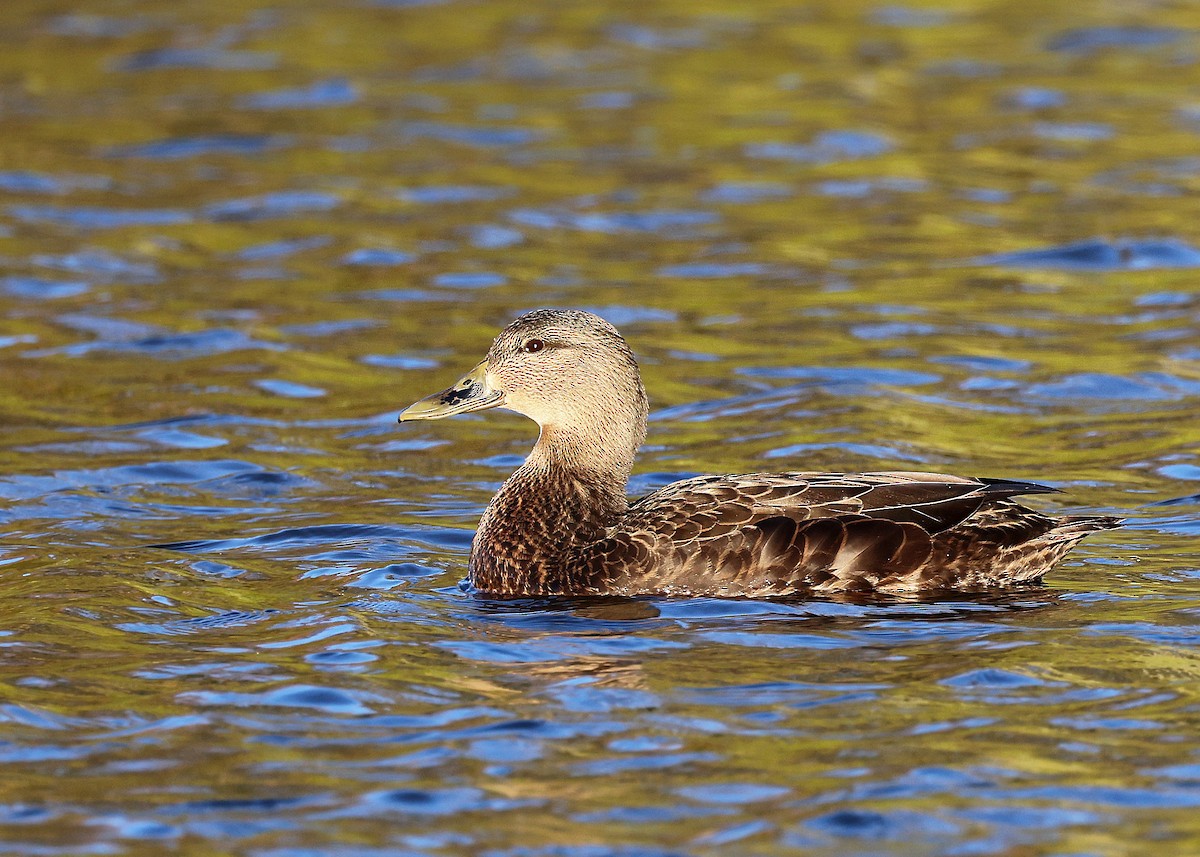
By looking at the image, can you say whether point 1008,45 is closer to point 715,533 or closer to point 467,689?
point 715,533

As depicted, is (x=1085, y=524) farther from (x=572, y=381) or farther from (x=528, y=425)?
(x=528, y=425)

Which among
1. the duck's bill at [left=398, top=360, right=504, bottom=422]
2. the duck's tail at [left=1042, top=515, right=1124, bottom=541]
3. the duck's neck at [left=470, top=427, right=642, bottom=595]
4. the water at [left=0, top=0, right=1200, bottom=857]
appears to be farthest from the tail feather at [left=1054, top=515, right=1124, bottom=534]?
the duck's bill at [left=398, top=360, right=504, bottom=422]

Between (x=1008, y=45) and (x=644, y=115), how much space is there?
5112mm

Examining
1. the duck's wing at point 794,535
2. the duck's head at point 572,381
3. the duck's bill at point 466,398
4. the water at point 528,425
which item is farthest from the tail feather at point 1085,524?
the duck's bill at point 466,398

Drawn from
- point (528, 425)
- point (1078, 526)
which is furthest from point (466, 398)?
point (528, 425)

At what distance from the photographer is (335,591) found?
367 inches

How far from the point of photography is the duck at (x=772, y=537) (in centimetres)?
891

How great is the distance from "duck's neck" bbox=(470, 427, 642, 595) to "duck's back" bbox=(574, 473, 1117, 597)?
0.32m

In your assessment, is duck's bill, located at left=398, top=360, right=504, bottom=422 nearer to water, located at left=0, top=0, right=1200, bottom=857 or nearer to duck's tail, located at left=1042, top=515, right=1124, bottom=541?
water, located at left=0, top=0, right=1200, bottom=857

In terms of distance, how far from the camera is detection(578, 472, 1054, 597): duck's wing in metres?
8.89

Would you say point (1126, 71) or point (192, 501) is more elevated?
point (1126, 71)

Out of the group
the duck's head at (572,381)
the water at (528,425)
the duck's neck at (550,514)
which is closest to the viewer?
the water at (528,425)

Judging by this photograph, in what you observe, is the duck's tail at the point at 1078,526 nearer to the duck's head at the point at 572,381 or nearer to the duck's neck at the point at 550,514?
the duck's neck at the point at 550,514

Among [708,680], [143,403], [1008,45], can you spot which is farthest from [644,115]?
[708,680]
